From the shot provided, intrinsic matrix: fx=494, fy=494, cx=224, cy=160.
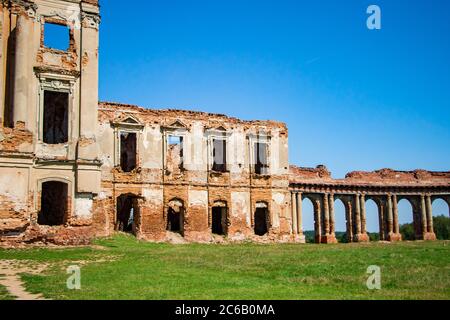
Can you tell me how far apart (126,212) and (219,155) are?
6450mm

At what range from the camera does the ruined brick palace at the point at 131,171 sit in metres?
20.3

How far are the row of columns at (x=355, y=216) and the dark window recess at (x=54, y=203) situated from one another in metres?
15.8

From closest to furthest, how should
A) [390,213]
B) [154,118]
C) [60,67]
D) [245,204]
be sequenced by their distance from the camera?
[60,67] → [154,118] → [245,204] → [390,213]

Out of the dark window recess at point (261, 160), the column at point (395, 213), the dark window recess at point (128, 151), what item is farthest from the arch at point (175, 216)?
the column at point (395, 213)

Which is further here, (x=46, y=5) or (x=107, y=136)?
(x=107, y=136)

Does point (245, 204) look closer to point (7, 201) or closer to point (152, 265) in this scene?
point (7, 201)

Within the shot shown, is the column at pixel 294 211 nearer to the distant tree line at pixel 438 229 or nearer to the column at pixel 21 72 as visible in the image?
the column at pixel 21 72

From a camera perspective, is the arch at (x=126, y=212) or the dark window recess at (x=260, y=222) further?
the dark window recess at (x=260, y=222)

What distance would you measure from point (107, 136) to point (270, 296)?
63.7ft

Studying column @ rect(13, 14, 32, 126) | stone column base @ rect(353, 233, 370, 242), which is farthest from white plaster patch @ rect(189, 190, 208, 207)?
stone column base @ rect(353, 233, 370, 242)

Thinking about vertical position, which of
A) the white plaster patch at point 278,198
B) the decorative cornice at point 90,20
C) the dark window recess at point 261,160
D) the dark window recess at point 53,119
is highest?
the decorative cornice at point 90,20

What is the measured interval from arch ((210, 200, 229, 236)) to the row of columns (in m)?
5.18

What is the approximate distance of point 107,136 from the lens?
25875 millimetres
